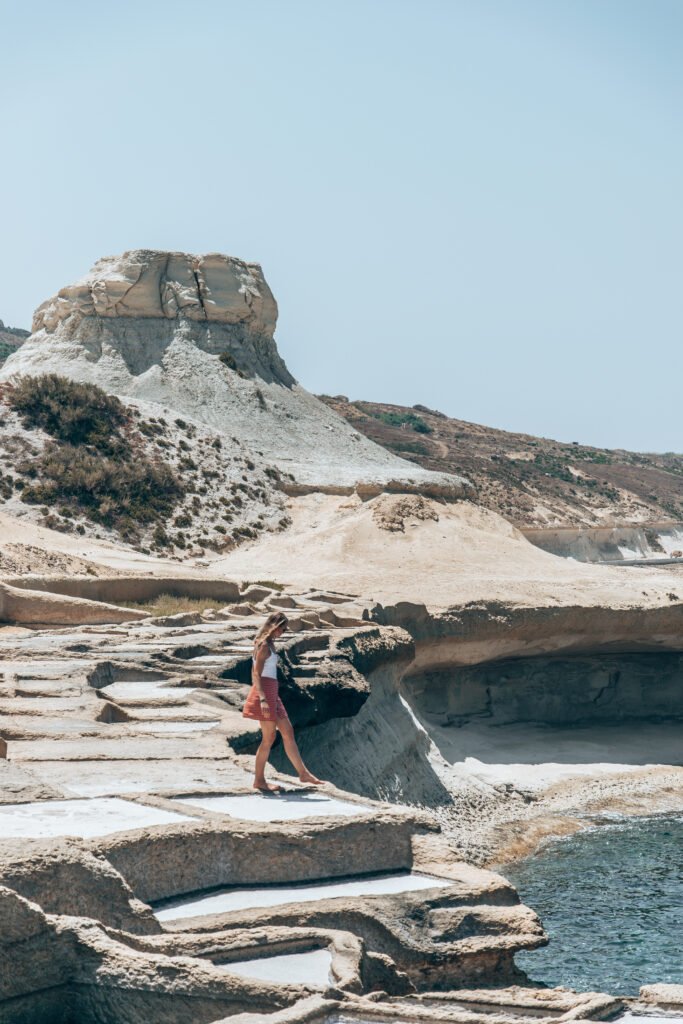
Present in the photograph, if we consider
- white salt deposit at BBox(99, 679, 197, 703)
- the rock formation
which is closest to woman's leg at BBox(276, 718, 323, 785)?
white salt deposit at BBox(99, 679, 197, 703)

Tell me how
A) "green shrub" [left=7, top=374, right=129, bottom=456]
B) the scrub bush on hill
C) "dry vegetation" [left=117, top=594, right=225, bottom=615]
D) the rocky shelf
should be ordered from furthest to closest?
"green shrub" [left=7, top=374, right=129, bottom=456], the scrub bush on hill, "dry vegetation" [left=117, top=594, right=225, bottom=615], the rocky shelf

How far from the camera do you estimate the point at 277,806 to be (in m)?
8.26

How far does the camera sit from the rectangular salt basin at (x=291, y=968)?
5934mm

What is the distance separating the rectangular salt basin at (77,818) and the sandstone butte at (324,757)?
0.03 meters

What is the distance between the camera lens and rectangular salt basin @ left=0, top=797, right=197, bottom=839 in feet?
21.9

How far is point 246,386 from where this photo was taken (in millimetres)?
51406

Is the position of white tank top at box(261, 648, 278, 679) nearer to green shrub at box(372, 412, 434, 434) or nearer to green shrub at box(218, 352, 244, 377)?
green shrub at box(218, 352, 244, 377)

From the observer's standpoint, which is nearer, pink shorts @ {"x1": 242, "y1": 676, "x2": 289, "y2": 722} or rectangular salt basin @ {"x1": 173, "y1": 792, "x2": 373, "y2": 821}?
rectangular salt basin @ {"x1": 173, "y1": 792, "x2": 373, "y2": 821}

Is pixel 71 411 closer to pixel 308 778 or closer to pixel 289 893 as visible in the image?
pixel 308 778

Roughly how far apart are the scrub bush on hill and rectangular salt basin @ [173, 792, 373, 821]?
29.0 metres

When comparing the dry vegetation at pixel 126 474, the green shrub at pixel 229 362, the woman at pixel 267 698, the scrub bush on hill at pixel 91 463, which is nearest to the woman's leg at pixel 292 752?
the woman at pixel 267 698

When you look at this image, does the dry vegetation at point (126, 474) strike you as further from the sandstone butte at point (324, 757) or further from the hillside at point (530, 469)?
the hillside at point (530, 469)

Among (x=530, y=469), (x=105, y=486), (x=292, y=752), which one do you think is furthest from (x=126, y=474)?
(x=530, y=469)

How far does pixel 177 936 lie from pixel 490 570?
22600mm
